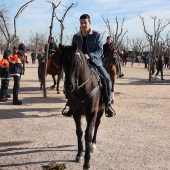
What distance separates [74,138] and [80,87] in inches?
92.0

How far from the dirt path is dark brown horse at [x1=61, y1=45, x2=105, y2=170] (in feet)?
2.24

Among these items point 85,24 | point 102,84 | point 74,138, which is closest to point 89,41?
point 85,24

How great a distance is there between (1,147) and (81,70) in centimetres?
281

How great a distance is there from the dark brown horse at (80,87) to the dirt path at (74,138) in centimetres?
68


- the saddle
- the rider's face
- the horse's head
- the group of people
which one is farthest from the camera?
the group of people

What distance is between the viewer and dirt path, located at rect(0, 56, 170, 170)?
516 cm

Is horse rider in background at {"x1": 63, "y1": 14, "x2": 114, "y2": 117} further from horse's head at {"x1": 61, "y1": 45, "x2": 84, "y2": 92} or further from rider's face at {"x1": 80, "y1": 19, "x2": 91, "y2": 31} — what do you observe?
horse's head at {"x1": 61, "y1": 45, "x2": 84, "y2": 92}

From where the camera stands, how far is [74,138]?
6.54m

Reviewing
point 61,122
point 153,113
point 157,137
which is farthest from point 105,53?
point 157,137

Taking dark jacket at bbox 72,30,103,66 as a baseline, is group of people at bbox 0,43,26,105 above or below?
below

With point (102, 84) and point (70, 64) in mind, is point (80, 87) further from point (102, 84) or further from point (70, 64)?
point (102, 84)

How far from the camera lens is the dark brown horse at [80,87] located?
4.08 m

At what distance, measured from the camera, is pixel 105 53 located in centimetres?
1195

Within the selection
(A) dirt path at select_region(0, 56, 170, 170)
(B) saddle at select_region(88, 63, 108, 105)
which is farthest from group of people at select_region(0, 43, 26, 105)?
(B) saddle at select_region(88, 63, 108, 105)
